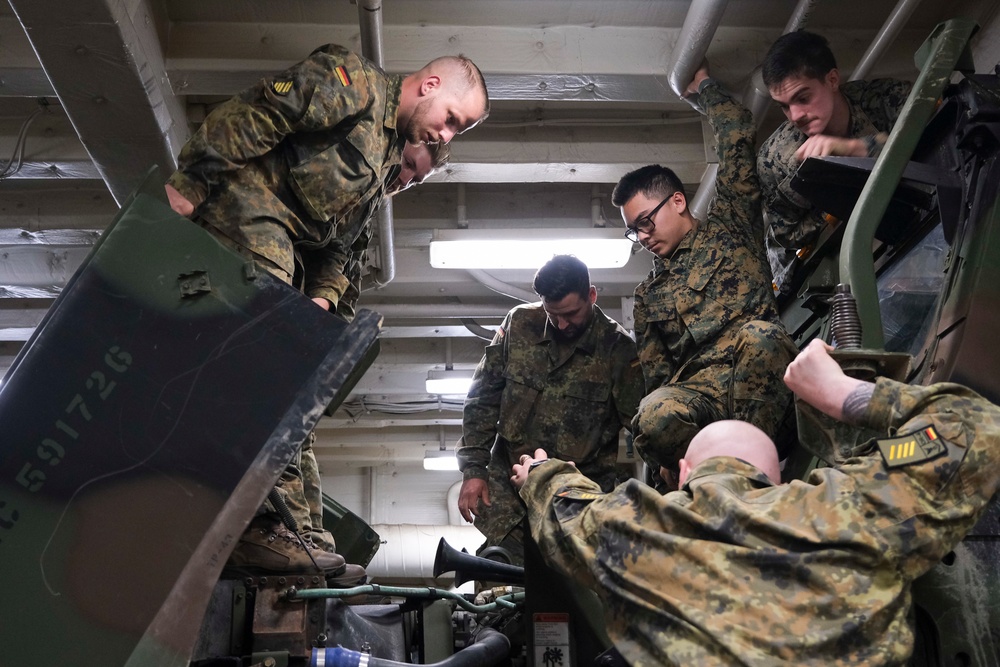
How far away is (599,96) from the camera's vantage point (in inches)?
174

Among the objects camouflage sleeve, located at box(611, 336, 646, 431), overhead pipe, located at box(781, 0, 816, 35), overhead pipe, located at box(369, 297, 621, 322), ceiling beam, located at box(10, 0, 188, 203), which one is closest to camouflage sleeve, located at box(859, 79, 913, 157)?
overhead pipe, located at box(781, 0, 816, 35)

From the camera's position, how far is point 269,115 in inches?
95.7

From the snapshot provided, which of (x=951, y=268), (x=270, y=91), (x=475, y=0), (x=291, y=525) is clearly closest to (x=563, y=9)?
(x=475, y=0)

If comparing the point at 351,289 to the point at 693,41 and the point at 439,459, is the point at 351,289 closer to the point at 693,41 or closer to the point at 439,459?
the point at 693,41

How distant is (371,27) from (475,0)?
765mm

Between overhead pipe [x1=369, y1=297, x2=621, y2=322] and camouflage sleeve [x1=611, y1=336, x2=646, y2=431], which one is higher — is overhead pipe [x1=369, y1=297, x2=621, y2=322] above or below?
above

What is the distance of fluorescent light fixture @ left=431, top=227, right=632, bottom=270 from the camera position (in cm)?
532

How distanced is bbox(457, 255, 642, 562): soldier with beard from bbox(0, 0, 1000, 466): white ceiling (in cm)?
112

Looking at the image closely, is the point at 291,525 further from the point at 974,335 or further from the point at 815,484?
the point at 974,335

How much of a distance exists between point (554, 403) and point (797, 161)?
5.61ft

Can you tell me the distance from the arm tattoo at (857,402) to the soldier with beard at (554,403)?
2341 millimetres

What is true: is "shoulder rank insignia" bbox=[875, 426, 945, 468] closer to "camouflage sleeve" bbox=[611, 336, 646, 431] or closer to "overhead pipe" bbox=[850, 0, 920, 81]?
"camouflage sleeve" bbox=[611, 336, 646, 431]

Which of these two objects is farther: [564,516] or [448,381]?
[448,381]

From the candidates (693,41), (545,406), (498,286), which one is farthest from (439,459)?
(693,41)
